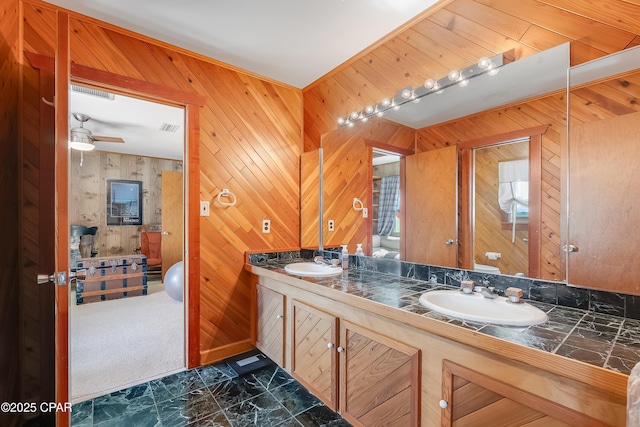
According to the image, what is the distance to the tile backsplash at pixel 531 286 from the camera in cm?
120

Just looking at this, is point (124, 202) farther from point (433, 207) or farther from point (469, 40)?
point (469, 40)

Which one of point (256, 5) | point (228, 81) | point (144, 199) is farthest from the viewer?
point (144, 199)

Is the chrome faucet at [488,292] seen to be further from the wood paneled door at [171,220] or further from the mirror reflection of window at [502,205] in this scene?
the wood paneled door at [171,220]

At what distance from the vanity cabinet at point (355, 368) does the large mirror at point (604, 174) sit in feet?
2.85

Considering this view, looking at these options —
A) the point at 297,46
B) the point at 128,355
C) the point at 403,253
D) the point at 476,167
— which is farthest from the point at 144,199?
the point at 476,167

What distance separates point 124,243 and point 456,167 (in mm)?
6426

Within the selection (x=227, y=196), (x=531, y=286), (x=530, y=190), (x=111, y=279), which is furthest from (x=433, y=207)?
(x=111, y=279)

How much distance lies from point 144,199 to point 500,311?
661 cm

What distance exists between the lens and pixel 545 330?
1062 mm

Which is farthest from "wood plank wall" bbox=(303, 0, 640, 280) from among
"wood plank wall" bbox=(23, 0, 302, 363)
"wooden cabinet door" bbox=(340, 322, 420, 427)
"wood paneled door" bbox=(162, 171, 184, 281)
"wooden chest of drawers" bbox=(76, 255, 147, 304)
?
"wood paneled door" bbox=(162, 171, 184, 281)

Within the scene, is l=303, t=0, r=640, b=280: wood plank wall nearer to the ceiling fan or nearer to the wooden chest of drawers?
the ceiling fan

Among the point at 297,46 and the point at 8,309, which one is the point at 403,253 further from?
the point at 8,309

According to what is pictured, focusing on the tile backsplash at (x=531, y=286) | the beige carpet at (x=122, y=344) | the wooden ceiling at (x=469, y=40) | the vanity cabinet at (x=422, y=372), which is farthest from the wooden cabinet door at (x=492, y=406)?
the beige carpet at (x=122, y=344)

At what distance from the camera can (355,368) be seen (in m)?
1.59
